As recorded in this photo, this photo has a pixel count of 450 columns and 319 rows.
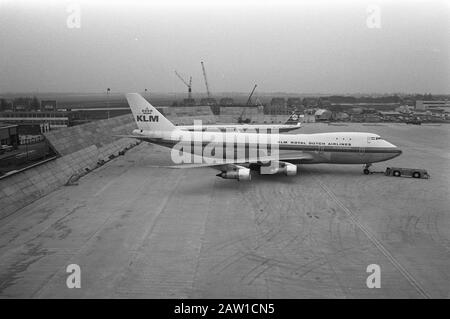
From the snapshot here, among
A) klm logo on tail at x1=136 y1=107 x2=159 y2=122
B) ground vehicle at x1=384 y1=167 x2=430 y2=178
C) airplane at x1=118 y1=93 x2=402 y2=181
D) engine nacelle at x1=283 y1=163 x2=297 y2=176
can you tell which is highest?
klm logo on tail at x1=136 y1=107 x2=159 y2=122

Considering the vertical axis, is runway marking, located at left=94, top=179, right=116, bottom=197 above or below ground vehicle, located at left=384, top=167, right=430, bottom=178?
below

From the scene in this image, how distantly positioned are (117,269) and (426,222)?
59.3ft

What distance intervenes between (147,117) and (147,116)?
108 mm

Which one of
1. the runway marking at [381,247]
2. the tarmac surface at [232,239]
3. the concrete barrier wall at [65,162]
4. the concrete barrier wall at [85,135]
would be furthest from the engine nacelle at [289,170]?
the concrete barrier wall at [65,162]

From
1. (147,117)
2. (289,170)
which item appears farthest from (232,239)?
(147,117)

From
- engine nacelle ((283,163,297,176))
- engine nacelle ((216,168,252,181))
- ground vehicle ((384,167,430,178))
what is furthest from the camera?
ground vehicle ((384,167,430,178))

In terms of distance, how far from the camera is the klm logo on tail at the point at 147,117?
35469mm

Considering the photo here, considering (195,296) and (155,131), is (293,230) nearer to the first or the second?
(195,296)

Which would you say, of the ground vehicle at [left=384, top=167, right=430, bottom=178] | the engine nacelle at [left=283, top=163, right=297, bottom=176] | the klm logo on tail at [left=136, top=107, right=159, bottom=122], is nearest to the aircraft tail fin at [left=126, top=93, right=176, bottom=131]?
the klm logo on tail at [left=136, top=107, right=159, bottom=122]

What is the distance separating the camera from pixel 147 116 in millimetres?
35625

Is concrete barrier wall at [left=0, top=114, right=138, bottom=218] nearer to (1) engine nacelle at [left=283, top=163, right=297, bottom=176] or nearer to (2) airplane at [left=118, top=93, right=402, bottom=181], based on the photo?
(2) airplane at [left=118, top=93, right=402, bottom=181]

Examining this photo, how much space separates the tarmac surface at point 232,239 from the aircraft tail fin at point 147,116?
24.5 feet

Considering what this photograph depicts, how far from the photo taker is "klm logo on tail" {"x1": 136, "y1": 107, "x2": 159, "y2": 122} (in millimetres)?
35469

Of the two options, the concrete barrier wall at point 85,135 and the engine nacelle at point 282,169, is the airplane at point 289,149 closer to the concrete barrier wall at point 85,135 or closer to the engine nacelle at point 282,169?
the engine nacelle at point 282,169
